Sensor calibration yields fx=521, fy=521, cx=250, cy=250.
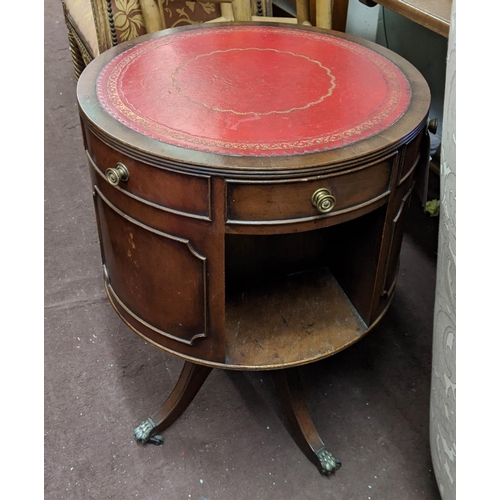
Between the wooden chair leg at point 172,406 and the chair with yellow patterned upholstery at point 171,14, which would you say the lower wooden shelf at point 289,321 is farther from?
the chair with yellow patterned upholstery at point 171,14

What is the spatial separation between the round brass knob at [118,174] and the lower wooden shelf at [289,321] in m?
0.38

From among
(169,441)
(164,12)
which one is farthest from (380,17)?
(169,441)

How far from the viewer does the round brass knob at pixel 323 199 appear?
0.77m

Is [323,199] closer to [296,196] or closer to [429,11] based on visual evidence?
[296,196]

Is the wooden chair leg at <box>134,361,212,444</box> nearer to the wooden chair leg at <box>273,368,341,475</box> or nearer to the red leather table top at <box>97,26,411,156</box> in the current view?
the wooden chair leg at <box>273,368,341,475</box>

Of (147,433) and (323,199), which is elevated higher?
(323,199)

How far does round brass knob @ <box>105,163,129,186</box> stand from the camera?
817 mm

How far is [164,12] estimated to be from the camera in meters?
1.55

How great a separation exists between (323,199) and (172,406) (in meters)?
0.69

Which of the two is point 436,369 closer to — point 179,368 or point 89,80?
point 179,368

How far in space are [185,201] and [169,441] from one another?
0.68 m

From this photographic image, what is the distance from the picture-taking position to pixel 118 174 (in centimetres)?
82

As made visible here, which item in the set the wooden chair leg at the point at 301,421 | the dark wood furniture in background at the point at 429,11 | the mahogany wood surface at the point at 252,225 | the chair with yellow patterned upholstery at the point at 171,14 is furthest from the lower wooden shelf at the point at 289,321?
the chair with yellow patterned upholstery at the point at 171,14

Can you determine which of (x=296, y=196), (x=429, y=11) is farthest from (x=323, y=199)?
(x=429, y=11)
